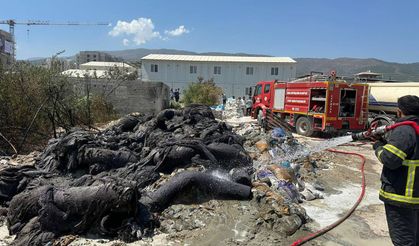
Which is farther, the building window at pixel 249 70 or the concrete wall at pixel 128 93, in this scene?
the building window at pixel 249 70

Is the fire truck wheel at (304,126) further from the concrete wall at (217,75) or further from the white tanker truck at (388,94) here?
the concrete wall at (217,75)

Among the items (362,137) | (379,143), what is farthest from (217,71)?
(379,143)

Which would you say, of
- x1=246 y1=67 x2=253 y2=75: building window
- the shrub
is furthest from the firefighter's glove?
x1=246 y1=67 x2=253 y2=75: building window

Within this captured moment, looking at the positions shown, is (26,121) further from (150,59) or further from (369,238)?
(150,59)

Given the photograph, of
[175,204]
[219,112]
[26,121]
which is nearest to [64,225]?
[175,204]

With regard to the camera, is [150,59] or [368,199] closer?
[368,199]

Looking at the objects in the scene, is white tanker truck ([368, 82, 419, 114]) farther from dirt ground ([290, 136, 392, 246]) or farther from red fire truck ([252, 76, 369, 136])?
dirt ground ([290, 136, 392, 246])

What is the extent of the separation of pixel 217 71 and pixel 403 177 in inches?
1626

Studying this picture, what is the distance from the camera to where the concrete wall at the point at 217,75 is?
4341 cm

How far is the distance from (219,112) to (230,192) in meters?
17.4

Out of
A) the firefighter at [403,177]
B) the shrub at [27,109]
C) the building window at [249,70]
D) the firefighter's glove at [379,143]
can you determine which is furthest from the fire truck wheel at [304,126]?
the building window at [249,70]

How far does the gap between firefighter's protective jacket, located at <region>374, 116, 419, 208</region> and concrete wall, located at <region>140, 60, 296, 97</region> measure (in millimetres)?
40703

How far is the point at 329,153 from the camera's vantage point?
10664 millimetres

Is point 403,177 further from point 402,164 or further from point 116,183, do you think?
point 116,183
